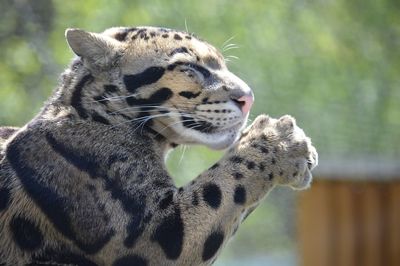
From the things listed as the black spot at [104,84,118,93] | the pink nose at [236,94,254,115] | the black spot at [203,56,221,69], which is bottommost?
the pink nose at [236,94,254,115]

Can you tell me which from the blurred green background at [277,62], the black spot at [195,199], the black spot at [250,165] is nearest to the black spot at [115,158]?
the black spot at [195,199]

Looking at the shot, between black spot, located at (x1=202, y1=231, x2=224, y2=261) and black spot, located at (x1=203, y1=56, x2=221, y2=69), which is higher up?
black spot, located at (x1=203, y1=56, x2=221, y2=69)

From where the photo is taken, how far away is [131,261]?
14.3 ft

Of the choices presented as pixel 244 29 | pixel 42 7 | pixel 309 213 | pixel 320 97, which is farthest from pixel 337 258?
pixel 42 7

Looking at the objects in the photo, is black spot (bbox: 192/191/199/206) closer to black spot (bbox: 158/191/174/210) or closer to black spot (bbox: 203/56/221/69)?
black spot (bbox: 158/191/174/210)

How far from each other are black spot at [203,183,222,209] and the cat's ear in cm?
93

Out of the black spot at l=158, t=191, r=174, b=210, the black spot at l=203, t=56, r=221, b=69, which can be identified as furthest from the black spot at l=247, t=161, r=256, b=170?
the black spot at l=203, t=56, r=221, b=69

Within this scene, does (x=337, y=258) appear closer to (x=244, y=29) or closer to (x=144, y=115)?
(x=244, y=29)

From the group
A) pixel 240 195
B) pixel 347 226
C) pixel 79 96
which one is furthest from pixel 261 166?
pixel 347 226

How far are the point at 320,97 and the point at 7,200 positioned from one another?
8.39m

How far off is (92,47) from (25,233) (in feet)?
3.59

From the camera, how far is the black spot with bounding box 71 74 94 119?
4.82 metres

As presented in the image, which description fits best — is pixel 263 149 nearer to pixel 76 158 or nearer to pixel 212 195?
pixel 212 195

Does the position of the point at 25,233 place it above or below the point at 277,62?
below
